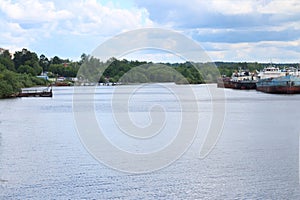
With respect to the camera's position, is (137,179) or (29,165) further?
(29,165)

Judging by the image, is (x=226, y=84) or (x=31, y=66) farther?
(x=31, y=66)

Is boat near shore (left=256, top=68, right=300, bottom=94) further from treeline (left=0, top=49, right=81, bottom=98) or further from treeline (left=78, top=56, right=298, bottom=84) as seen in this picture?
treeline (left=0, top=49, right=81, bottom=98)

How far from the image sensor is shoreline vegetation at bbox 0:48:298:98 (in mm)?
110200

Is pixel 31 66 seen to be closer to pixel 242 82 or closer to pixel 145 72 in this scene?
pixel 145 72

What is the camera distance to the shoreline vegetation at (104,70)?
110200 millimetres

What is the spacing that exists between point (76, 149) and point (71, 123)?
36.9 ft

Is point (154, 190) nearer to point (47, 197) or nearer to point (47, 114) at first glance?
point (47, 197)

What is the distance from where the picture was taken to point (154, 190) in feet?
49.4

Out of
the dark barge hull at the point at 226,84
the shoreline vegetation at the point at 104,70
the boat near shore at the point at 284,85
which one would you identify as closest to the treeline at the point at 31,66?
the shoreline vegetation at the point at 104,70

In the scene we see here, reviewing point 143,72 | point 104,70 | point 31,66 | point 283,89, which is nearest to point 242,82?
point 283,89

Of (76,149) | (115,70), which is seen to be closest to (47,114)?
(76,149)

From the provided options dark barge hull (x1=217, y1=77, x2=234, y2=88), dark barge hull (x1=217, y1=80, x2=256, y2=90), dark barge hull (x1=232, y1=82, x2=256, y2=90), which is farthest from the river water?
dark barge hull (x1=217, y1=77, x2=234, y2=88)

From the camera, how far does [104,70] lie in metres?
128

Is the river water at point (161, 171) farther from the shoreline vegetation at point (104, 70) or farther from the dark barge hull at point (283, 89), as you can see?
the shoreline vegetation at point (104, 70)
